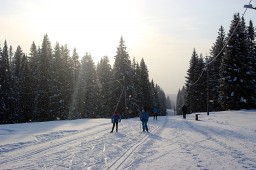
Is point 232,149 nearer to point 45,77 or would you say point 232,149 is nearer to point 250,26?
point 45,77

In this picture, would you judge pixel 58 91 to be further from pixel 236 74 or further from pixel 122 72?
pixel 236 74

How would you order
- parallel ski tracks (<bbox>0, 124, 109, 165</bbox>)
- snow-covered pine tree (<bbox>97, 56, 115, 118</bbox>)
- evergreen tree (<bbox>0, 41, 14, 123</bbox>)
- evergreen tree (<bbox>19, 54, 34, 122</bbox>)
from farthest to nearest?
snow-covered pine tree (<bbox>97, 56, 115, 118</bbox>) → evergreen tree (<bbox>19, 54, 34, 122</bbox>) → evergreen tree (<bbox>0, 41, 14, 123</bbox>) → parallel ski tracks (<bbox>0, 124, 109, 165</bbox>)

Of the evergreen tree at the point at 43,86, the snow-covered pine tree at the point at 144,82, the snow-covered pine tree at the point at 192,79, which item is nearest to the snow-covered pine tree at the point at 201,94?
the snow-covered pine tree at the point at 192,79

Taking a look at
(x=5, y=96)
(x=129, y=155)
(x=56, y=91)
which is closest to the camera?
(x=129, y=155)

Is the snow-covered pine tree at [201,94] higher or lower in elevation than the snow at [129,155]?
higher

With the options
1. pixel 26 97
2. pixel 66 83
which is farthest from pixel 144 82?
pixel 26 97

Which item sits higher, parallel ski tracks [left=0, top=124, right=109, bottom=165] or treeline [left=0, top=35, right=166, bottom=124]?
treeline [left=0, top=35, right=166, bottom=124]

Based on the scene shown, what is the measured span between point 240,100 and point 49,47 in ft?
121

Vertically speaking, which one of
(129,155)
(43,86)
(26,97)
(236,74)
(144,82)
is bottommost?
(129,155)

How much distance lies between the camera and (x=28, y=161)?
12.2m

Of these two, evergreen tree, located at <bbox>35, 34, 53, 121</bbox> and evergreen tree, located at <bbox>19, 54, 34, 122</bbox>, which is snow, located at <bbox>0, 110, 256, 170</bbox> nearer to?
evergreen tree, located at <bbox>35, 34, 53, 121</bbox>

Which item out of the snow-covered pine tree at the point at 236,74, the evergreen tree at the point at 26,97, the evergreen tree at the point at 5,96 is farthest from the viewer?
the evergreen tree at the point at 26,97

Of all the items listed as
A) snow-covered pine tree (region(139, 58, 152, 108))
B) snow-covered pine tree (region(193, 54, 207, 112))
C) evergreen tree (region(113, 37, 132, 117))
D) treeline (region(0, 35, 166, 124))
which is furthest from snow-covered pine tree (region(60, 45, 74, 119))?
snow-covered pine tree (region(193, 54, 207, 112))

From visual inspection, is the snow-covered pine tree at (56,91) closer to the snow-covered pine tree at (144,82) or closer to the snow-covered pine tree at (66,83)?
the snow-covered pine tree at (66,83)
